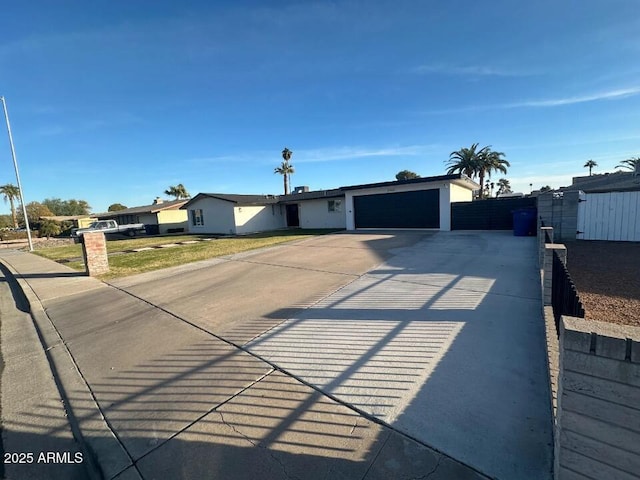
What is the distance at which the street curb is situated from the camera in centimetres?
234

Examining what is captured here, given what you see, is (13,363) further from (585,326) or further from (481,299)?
(481,299)

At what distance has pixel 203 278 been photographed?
27.0 ft

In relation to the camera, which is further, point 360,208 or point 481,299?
point 360,208

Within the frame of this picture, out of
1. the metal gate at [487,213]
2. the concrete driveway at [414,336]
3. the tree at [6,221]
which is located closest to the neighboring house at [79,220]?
the tree at [6,221]

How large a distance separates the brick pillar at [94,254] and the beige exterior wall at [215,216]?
13131 millimetres

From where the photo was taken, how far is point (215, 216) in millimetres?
24578

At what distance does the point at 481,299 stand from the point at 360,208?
1522 cm

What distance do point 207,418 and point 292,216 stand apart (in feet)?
80.2

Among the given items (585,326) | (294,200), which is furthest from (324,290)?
(294,200)

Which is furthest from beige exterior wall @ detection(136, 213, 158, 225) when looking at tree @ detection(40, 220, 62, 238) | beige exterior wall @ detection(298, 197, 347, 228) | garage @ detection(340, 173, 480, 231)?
garage @ detection(340, 173, 480, 231)

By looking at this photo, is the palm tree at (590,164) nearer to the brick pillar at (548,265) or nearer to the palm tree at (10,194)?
the brick pillar at (548,265)

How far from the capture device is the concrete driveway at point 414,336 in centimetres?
239

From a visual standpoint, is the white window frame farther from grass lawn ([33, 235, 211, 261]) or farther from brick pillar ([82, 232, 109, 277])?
brick pillar ([82, 232, 109, 277])

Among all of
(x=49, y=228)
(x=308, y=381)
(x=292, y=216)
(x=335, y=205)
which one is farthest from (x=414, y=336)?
(x=49, y=228)
